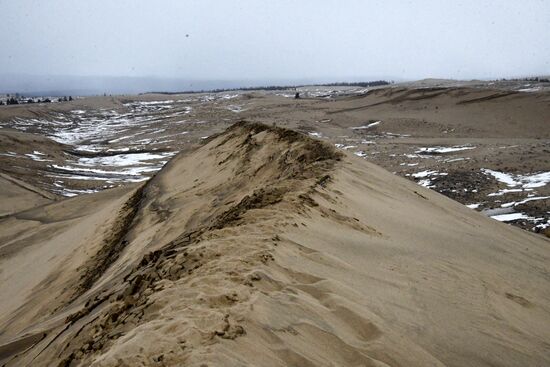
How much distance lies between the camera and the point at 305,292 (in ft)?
9.75

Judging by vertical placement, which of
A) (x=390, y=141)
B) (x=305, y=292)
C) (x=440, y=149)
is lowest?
(x=390, y=141)

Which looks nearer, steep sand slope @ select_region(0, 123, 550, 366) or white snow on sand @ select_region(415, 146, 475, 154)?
steep sand slope @ select_region(0, 123, 550, 366)

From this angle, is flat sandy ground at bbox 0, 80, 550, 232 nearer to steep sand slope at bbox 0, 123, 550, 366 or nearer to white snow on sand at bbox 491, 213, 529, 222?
white snow on sand at bbox 491, 213, 529, 222

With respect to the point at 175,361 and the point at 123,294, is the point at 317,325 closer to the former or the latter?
the point at 175,361

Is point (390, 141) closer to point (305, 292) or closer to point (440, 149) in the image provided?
point (440, 149)

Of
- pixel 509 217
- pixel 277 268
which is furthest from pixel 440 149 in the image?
pixel 277 268

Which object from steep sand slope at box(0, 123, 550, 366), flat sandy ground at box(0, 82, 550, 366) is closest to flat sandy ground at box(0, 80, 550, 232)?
flat sandy ground at box(0, 82, 550, 366)

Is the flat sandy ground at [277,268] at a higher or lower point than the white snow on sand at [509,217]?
higher

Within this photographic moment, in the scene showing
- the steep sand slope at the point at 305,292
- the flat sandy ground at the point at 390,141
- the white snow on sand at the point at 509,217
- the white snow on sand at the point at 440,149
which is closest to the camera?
the steep sand slope at the point at 305,292

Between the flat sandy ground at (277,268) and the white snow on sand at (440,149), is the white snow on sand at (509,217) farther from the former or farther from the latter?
the white snow on sand at (440,149)

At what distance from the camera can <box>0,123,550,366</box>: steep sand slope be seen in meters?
2.44

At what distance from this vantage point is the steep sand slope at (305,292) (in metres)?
2.44

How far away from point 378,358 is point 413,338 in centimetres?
43

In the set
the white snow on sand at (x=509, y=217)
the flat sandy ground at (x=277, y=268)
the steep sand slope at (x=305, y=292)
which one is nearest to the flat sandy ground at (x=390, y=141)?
the white snow on sand at (x=509, y=217)
